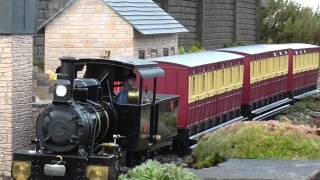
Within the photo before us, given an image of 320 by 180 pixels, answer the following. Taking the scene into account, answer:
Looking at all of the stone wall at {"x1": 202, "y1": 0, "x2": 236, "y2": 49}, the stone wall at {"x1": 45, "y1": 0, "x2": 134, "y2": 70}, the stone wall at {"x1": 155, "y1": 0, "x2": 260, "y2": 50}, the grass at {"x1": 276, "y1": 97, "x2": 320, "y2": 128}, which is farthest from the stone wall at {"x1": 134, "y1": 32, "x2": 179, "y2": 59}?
the stone wall at {"x1": 202, "y1": 0, "x2": 236, "y2": 49}

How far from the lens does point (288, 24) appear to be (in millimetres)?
40781

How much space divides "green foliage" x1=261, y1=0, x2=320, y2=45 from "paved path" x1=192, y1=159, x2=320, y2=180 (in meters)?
32.1

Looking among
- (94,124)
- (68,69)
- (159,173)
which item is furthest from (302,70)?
(159,173)

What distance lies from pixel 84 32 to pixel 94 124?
724 centimetres

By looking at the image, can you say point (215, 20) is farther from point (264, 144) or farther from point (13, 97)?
point (264, 144)

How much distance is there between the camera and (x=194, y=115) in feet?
47.4

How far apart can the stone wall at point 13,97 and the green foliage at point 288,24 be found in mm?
28737

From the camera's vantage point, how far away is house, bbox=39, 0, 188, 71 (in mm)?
15719

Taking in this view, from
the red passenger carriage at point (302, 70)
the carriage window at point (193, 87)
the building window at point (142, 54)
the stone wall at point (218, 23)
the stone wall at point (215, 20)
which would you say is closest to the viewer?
the carriage window at point (193, 87)

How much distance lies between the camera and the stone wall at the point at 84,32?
52.1 feet

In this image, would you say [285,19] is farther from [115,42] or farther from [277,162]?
[277,162]

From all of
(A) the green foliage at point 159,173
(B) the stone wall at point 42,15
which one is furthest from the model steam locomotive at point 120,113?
(B) the stone wall at point 42,15

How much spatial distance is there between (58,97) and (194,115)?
6130 mm

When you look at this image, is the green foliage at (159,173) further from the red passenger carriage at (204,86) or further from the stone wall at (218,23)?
the stone wall at (218,23)
